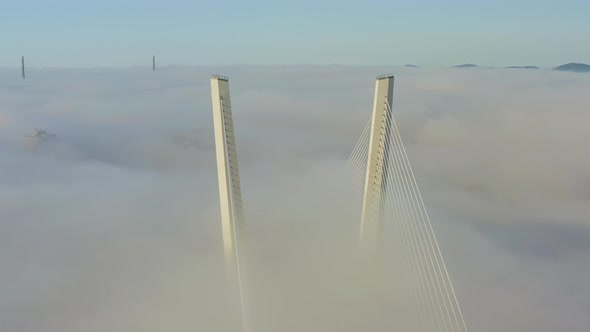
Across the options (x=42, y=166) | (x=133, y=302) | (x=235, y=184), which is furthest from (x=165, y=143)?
(x=235, y=184)

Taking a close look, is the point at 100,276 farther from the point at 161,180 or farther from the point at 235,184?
the point at 161,180

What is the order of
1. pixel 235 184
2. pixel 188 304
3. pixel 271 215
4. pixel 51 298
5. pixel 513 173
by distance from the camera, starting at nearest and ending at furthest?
pixel 235 184
pixel 188 304
pixel 51 298
pixel 271 215
pixel 513 173

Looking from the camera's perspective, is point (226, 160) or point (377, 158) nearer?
point (226, 160)

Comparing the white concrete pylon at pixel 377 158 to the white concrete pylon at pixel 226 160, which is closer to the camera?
the white concrete pylon at pixel 226 160

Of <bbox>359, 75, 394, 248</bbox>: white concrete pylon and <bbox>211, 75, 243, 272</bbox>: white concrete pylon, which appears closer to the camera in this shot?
<bbox>211, 75, 243, 272</bbox>: white concrete pylon

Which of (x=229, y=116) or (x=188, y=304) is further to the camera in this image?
(x=188, y=304)

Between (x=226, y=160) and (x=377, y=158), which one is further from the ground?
(x=226, y=160)

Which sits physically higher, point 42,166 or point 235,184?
point 235,184

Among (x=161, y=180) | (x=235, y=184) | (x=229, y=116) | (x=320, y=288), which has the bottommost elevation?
(x=161, y=180)
